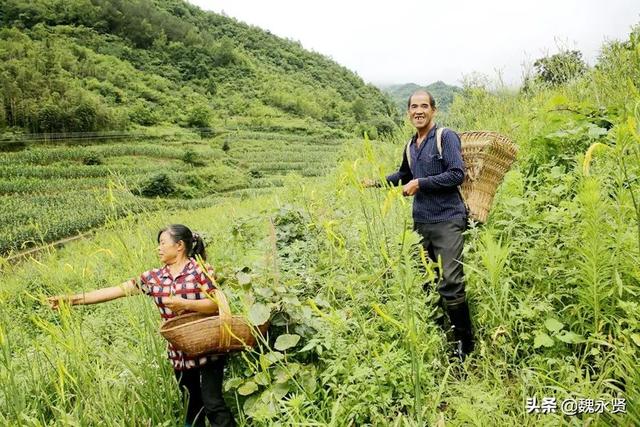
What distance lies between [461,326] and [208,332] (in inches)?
50.7

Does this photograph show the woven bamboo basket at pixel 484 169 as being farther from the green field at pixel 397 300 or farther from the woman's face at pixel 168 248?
the woman's face at pixel 168 248

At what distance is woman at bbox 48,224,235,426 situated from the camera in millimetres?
1976

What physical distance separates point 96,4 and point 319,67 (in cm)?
3305

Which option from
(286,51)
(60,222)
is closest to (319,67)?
(286,51)

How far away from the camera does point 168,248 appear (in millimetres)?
2193

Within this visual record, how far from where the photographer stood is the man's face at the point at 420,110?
91.8 inches

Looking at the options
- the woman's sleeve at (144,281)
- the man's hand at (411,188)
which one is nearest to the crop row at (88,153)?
the woman's sleeve at (144,281)

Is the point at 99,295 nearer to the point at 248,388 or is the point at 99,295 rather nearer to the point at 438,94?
the point at 248,388

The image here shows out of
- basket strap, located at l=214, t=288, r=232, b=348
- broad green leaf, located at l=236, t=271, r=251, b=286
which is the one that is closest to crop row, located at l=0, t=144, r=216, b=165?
broad green leaf, located at l=236, t=271, r=251, b=286

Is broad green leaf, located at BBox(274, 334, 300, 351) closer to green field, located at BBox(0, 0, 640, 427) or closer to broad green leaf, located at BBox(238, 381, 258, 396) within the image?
green field, located at BBox(0, 0, 640, 427)

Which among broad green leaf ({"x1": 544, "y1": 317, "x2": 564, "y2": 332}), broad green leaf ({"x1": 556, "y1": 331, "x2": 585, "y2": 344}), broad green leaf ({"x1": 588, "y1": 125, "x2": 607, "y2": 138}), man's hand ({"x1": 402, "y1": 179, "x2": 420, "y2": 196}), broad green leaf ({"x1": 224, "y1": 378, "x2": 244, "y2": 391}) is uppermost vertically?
broad green leaf ({"x1": 588, "y1": 125, "x2": 607, "y2": 138})

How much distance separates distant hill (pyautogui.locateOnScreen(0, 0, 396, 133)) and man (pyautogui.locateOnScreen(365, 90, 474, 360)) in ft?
97.2

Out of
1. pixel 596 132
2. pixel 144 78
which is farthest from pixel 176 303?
→ pixel 144 78

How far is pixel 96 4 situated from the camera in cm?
5553
